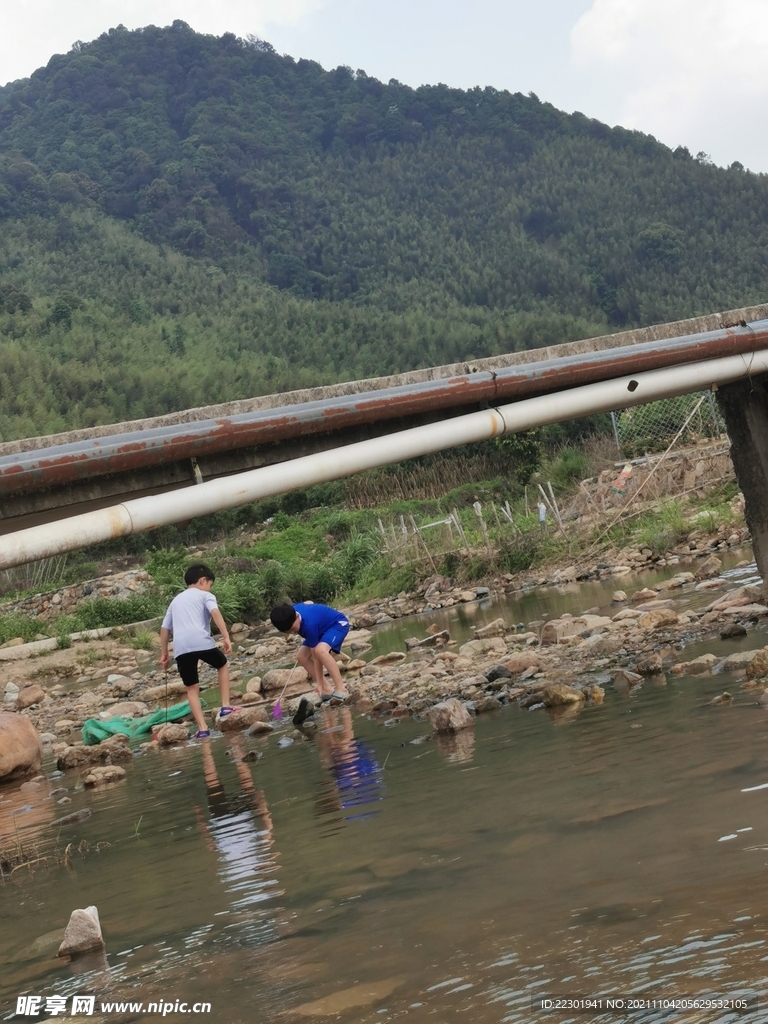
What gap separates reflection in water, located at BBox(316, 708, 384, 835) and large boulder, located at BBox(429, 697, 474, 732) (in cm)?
42

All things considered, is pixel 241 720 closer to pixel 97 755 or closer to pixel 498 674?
pixel 97 755

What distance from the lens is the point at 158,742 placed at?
8898 mm

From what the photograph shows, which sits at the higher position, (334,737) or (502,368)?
(502,368)

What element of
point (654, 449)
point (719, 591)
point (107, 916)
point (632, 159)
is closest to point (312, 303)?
point (632, 159)

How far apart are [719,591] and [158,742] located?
18.2ft

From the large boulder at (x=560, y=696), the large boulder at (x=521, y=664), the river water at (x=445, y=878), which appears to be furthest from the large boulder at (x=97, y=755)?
the large boulder at (x=560, y=696)

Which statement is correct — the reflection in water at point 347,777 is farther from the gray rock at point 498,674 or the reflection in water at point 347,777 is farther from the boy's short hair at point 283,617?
the boy's short hair at point 283,617

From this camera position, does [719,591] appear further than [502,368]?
Yes

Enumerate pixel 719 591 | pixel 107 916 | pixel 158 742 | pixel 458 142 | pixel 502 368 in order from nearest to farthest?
pixel 107 916
pixel 502 368
pixel 158 742
pixel 719 591
pixel 458 142

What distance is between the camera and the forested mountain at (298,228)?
259ft

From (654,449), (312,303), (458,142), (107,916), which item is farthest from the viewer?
(458,142)

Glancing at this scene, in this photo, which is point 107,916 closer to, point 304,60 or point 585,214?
point 585,214

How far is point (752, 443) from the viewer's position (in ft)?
27.8

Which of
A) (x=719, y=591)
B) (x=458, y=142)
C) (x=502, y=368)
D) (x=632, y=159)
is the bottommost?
(x=719, y=591)
